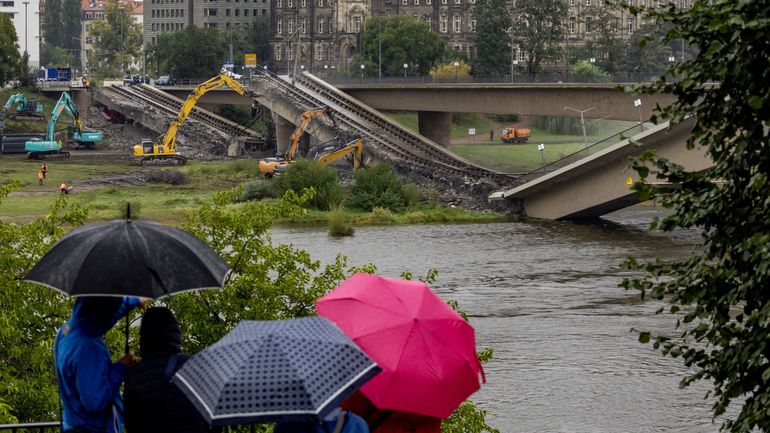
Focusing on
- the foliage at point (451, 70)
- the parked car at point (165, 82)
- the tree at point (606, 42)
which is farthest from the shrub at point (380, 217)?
the parked car at point (165, 82)

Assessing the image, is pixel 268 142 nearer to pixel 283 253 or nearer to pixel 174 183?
pixel 174 183

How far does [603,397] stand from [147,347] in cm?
1983

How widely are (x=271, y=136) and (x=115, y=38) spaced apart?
97.9 m

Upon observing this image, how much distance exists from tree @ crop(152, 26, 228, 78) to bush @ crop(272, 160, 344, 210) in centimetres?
7333

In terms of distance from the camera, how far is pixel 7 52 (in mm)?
112875

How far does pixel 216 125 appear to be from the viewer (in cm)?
10025

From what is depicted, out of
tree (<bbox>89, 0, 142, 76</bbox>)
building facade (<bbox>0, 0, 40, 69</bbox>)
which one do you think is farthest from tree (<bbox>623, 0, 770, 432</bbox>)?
building facade (<bbox>0, 0, 40, 69</bbox>)

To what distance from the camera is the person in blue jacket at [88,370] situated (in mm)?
9328

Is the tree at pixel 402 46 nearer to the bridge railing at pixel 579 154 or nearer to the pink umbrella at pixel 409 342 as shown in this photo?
the bridge railing at pixel 579 154

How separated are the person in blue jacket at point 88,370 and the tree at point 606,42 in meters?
113

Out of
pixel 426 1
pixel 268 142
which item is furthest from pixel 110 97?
pixel 426 1

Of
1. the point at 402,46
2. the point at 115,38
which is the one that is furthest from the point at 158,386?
the point at 115,38

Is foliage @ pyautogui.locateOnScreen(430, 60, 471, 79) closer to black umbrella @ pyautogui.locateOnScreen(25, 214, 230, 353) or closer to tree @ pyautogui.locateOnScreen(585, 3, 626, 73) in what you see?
tree @ pyautogui.locateOnScreen(585, 3, 626, 73)

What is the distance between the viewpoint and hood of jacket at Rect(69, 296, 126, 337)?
30.8 ft
